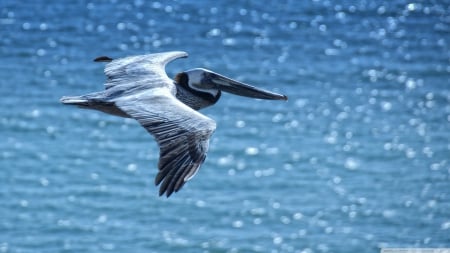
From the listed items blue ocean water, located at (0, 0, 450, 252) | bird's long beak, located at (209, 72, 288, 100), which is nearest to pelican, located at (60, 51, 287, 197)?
bird's long beak, located at (209, 72, 288, 100)

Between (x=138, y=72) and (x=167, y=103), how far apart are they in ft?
3.82

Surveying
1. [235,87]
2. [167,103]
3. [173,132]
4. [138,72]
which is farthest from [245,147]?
[173,132]

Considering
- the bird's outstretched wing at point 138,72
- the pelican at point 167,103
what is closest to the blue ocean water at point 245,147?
the bird's outstretched wing at point 138,72

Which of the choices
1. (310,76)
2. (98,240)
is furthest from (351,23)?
(98,240)

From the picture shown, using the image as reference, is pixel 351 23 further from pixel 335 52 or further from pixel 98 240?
pixel 98 240

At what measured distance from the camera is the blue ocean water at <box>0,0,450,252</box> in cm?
1816

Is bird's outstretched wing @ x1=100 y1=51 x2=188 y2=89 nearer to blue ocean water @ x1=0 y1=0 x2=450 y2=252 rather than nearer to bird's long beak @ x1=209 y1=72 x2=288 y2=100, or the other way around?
bird's long beak @ x1=209 y1=72 x2=288 y2=100

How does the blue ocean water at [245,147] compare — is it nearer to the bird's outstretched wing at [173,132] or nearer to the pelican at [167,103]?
the pelican at [167,103]

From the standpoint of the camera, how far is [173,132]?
21.6 ft

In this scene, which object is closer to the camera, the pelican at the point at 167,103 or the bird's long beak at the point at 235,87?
the pelican at the point at 167,103

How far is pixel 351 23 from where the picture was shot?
33.1 m

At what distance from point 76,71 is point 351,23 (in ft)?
33.8

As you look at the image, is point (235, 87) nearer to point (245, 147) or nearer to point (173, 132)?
point (173, 132)

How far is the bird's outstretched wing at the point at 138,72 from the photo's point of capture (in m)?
7.82
